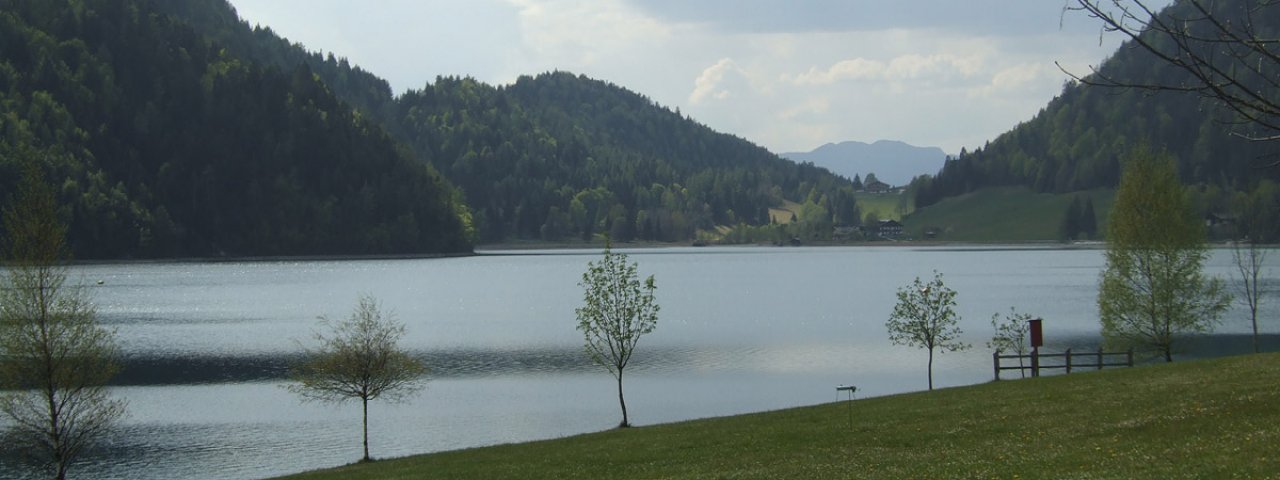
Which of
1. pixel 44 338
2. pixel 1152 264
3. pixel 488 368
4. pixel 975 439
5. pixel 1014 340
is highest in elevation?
pixel 1152 264

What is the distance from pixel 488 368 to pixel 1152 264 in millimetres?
46593

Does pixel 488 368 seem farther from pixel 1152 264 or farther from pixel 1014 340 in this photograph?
pixel 1152 264

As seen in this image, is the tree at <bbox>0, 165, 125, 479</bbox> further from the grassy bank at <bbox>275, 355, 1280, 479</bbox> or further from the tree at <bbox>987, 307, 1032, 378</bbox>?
the tree at <bbox>987, 307, 1032, 378</bbox>

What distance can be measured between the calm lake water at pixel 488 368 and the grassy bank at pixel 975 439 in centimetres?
1523

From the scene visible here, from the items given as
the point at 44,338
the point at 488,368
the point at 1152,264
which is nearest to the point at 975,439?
the point at 44,338

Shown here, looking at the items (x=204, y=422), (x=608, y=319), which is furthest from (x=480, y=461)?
(x=204, y=422)

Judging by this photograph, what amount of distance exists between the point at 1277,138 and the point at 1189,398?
23.4m

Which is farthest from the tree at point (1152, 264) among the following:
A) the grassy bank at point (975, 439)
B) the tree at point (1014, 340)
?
the grassy bank at point (975, 439)

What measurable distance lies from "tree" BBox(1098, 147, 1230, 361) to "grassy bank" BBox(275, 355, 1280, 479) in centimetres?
2330

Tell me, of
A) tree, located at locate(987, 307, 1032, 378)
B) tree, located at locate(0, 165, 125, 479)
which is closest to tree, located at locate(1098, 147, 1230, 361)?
tree, located at locate(987, 307, 1032, 378)

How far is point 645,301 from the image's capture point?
59250mm

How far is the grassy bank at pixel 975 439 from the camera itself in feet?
79.3

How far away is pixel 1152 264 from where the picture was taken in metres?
68.1

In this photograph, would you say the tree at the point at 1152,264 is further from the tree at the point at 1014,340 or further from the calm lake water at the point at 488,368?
the calm lake water at the point at 488,368
